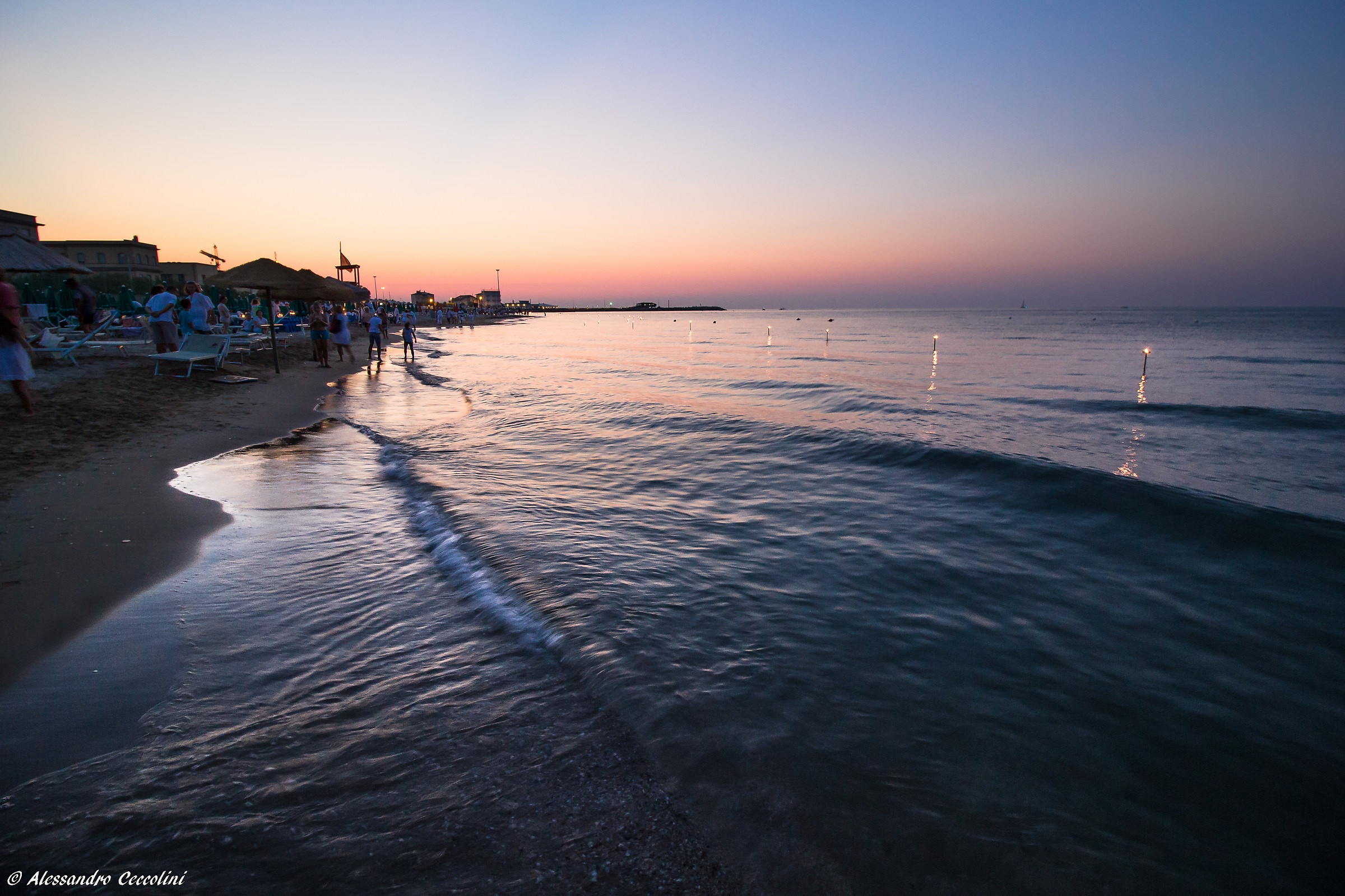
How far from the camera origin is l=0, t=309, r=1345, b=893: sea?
2.55m

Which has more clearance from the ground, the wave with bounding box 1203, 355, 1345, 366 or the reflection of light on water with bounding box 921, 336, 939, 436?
the wave with bounding box 1203, 355, 1345, 366

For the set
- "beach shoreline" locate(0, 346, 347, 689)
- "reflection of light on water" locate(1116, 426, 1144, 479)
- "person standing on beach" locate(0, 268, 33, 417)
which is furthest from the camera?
"reflection of light on water" locate(1116, 426, 1144, 479)

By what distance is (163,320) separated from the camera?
15602mm

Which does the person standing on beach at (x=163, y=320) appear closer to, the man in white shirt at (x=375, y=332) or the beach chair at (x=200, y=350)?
the beach chair at (x=200, y=350)

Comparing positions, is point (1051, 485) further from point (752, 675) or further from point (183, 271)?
point (183, 271)

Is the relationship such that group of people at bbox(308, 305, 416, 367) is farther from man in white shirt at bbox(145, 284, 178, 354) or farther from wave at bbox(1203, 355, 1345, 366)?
wave at bbox(1203, 355, 1345, 366)

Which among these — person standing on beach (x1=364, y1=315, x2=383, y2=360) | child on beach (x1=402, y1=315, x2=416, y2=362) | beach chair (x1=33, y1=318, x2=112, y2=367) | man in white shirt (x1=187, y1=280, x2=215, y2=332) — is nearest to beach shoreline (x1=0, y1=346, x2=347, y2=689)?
man in white shirt (x1=187, y1=280, x2=215, y2=332)

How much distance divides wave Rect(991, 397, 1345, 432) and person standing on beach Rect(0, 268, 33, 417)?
75.1 feet

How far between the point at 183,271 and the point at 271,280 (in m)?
69.0

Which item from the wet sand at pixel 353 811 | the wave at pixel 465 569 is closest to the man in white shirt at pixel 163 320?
the wave at pixel 465 569

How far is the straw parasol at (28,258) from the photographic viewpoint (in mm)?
14242

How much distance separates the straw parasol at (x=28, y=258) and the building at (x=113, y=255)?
58.3m

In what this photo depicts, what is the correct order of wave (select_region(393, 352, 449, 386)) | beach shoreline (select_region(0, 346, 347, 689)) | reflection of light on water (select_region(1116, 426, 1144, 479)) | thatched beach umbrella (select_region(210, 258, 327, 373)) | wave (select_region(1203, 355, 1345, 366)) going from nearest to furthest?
1. beach shoreline (select_region(0, 346, 347, 689))
2. reflection of light on water (select_region(1116, 426, 1144, 479))
3. thatched beach umbrella (select_region(210, 258, 327, 373))
4. wave (select_region(393, 352, 449, 386))
5. wave (select_region(1203, 355, 1345, 366))

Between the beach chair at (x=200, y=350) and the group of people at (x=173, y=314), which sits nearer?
the beach chair at (x=200, y=350)
